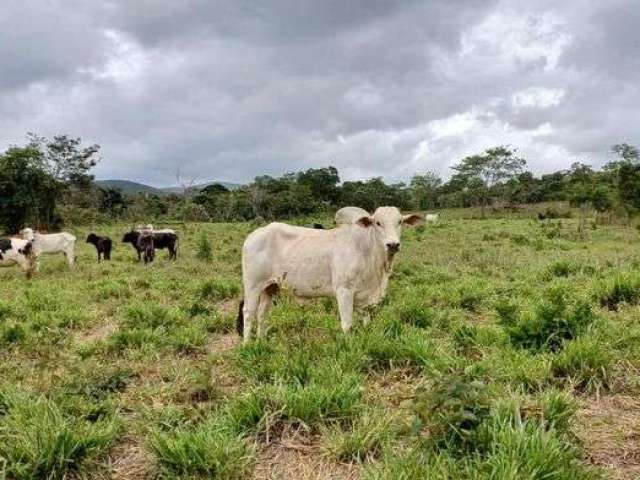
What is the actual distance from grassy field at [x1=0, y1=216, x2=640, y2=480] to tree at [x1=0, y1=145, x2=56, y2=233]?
34.4m

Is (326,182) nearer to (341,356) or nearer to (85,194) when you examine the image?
(85,194)

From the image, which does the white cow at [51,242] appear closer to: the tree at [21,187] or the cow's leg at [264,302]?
the cow's leg at [264,302]

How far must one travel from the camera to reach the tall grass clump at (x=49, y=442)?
142 inches

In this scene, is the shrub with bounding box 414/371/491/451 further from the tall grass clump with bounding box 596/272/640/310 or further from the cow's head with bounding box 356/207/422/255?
the tall grass clump with bounding box 596/272/640/310

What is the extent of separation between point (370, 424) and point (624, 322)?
451cm

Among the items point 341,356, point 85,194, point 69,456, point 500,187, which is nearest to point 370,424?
point 341,356

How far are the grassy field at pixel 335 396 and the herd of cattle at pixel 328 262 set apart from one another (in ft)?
1.36

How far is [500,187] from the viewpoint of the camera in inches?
3344

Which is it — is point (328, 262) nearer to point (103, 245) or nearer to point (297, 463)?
point (297, 463)

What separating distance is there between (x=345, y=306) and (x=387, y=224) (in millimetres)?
1169

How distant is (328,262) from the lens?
729 centimetres

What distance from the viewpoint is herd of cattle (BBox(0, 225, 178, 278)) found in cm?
1748

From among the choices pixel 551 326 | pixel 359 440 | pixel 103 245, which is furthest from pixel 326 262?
pixel 103 245

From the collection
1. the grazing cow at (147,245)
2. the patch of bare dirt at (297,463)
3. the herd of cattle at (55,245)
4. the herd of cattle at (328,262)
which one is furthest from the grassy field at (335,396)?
the grazing cow at (147,245)
